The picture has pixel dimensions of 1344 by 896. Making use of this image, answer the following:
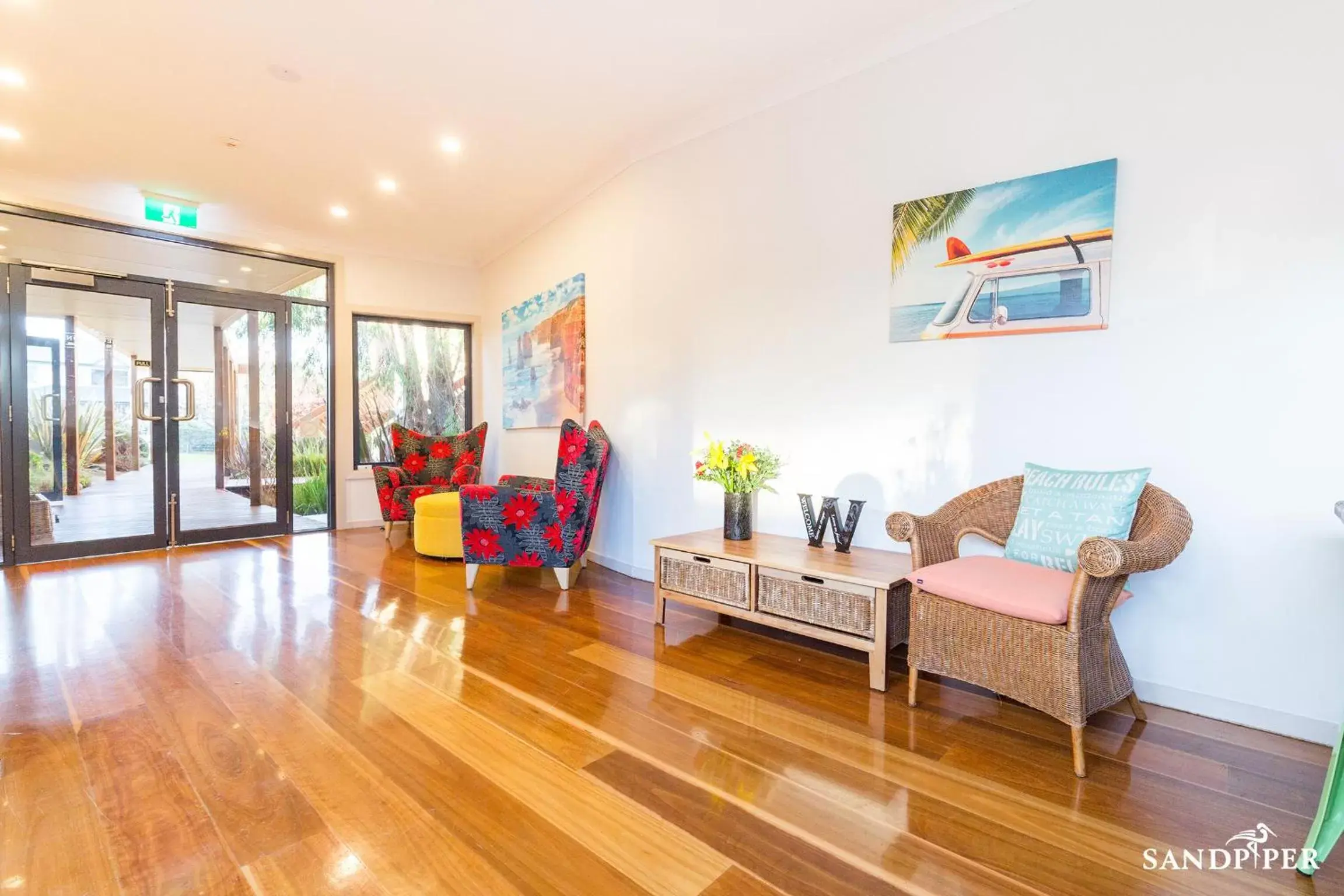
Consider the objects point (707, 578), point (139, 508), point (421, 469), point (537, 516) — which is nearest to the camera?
point (707, 578)

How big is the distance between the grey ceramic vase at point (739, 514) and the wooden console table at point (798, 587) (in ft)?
0.13

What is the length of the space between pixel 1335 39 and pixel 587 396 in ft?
12.9

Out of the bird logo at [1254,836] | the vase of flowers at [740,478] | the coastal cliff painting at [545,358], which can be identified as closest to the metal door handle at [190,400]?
the coastal cliff painting at [545,358]

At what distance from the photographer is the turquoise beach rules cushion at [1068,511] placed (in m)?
2.09

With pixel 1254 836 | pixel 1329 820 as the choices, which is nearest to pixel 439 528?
pixel 1254 836

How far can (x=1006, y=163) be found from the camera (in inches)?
99.0

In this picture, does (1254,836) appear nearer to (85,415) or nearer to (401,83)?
(401,83)

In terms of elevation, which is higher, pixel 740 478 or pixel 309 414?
pixel 309 414

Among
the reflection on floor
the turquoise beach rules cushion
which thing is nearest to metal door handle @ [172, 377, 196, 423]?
the reflection on floor

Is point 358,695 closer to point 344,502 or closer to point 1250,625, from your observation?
point 1250,625

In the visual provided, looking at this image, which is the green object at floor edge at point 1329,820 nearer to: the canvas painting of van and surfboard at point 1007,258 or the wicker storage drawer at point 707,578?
the canvas painting of van and surfboard at point 1007,258

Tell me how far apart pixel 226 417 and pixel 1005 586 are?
610 cm

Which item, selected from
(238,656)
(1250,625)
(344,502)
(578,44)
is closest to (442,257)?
(344,502)

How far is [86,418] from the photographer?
15.5 feet
